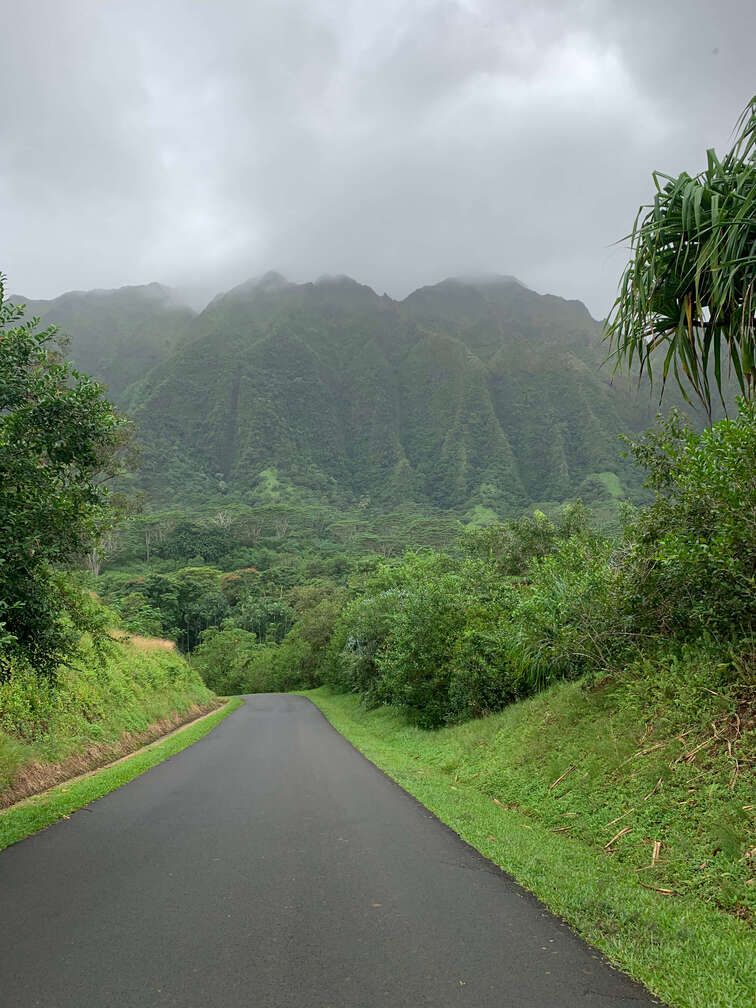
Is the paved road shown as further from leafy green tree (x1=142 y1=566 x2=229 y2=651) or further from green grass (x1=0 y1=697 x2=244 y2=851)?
leafy green tree (x1=142 y1=566 x2=229 y2=651)

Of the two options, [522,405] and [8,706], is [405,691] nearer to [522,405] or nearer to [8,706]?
[8,706]

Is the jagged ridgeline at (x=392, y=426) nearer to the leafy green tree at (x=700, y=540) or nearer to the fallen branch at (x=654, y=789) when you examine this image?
the leafy green tree at (x=700, y=540)

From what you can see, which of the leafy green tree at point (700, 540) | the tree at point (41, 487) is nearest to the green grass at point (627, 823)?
the leafy green tree at point (700, 540)

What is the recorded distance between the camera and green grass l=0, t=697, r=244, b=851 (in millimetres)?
8211

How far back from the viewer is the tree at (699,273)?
5578 millimetres

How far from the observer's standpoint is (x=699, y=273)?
552 cm

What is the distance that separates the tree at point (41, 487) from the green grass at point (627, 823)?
19.6 feet

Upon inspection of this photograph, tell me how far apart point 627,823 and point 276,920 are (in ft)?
13.8

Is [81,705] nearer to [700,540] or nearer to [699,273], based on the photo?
[700,540]

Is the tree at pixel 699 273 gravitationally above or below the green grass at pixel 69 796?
Result: above

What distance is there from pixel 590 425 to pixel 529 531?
122 m

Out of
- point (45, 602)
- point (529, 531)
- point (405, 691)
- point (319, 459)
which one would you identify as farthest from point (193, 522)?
point (45, 602)

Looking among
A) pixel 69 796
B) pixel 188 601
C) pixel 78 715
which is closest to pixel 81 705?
pixel 78 715

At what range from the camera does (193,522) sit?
104 meters
